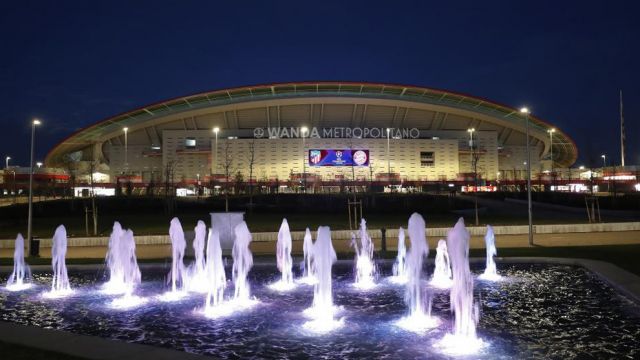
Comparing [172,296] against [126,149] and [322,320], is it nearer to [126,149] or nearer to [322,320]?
[322,320]

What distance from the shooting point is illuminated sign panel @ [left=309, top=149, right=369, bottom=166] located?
252ft

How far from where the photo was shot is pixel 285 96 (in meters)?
76.2

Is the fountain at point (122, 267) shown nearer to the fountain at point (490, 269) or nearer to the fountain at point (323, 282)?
the fountain at point (323, 282)

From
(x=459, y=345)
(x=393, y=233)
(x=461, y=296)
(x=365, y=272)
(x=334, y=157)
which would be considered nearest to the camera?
(x=459, y=345)

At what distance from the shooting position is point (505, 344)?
8.08 metres

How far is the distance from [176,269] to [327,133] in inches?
A: 2504

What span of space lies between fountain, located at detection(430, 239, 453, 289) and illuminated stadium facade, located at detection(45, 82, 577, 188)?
2290 inches

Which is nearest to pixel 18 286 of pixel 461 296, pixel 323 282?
pixel 323 282

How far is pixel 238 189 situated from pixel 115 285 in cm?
4982

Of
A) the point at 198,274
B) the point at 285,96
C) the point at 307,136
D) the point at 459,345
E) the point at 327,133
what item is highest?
the point at 285,96

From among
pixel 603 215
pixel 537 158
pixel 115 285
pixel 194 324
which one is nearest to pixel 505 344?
pixel 194 324

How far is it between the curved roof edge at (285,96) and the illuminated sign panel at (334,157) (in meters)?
8.37

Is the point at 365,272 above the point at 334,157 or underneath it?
underneath

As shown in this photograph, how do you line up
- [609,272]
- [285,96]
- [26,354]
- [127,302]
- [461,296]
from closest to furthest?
[26,354]
[461,296]
[127,302]
[609,272]
[285,96]
